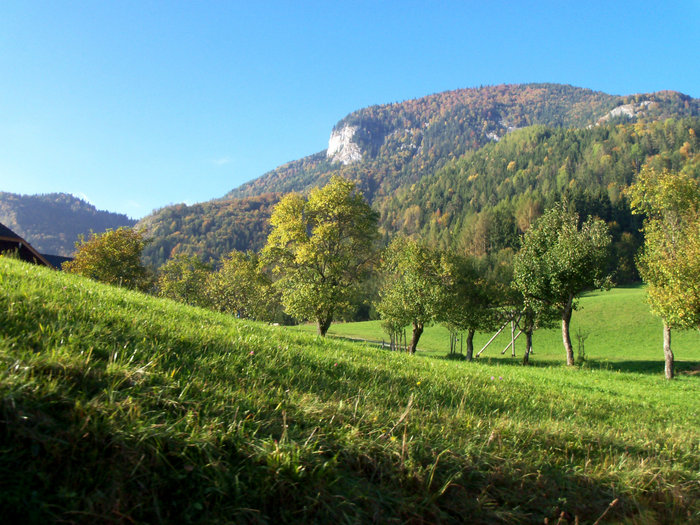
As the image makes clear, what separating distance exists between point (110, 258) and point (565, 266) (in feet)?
146

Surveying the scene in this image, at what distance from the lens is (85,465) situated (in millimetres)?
2338

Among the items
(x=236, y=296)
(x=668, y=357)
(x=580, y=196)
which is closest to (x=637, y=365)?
(x=668, y=357)

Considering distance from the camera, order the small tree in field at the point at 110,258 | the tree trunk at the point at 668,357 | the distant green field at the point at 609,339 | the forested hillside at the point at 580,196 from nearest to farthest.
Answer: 1. the tree trunk at the point at 668,357
2. the distant green field at the point at 609,339
3. the small tree in field at the point at 110,258
4. the forested hillside at the point at 580,196

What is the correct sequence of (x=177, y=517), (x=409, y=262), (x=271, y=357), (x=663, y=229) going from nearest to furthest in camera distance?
(x=177, y=517) < (x=271, y=357) < (x=663, y=229) < (x=409, y=262)

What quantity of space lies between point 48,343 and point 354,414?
2.94 metres

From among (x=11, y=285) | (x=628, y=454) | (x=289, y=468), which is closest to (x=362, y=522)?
(x=289, y=468)

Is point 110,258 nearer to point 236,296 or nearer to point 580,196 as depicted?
point 236,296

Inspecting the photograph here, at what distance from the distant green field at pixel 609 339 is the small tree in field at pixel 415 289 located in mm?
5757

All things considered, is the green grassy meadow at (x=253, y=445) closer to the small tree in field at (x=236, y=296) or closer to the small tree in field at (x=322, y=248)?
the small tree in field at (x=322, y=248)

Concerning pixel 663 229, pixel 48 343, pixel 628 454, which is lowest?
pixel 628 454

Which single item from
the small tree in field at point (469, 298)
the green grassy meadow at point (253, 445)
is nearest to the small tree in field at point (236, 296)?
the small tree in field at point (469, 298)

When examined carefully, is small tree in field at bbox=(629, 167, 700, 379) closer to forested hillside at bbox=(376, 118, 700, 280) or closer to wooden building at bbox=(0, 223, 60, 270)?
wooden building at bbox=(0, 223, 60, 270)

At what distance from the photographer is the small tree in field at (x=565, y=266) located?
24.8 m

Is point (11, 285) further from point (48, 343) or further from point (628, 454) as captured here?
point (628, 454)
